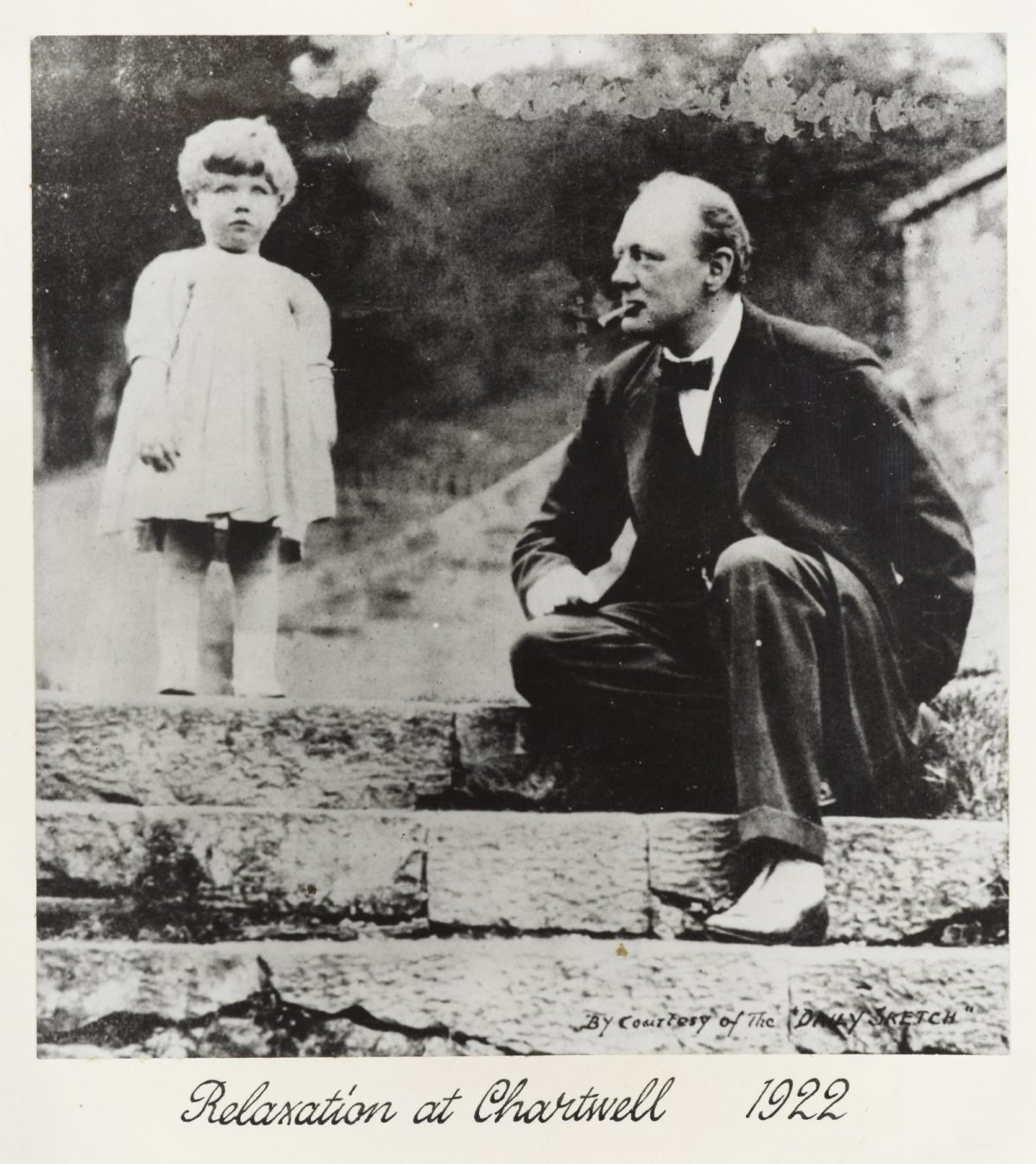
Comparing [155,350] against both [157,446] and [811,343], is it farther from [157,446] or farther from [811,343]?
[811,343]

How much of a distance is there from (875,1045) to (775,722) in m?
1.00

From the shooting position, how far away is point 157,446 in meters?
3.29

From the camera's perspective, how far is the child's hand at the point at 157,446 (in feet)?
10.8

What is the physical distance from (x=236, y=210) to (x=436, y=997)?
2433mm

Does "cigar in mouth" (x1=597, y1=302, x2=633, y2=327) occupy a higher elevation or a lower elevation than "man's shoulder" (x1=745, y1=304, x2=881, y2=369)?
higher

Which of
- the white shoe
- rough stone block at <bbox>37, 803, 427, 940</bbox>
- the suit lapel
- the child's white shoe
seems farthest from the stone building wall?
the child's white shoe

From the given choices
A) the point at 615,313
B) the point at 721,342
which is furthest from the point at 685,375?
the point at 615,313

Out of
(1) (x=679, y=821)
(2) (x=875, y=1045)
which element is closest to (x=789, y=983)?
(2) (x=875, y=1045)

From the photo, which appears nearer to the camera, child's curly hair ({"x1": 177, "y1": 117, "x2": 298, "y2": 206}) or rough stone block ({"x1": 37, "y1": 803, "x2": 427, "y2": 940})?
rough stone block ({"x1": 37, "y1": 803, "x2": 427, "y2": 940})

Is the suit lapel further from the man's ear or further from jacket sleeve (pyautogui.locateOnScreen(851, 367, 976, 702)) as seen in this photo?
jacket sleeve (pyautogui.locateOnScreen(851, 367, 976, 702))

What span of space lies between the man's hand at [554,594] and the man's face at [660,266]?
79cm

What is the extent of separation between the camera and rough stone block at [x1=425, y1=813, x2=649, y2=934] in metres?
3.21

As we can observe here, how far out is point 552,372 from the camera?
3.38m

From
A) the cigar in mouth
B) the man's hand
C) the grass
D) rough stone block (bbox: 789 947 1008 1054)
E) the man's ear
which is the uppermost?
the man's ear
